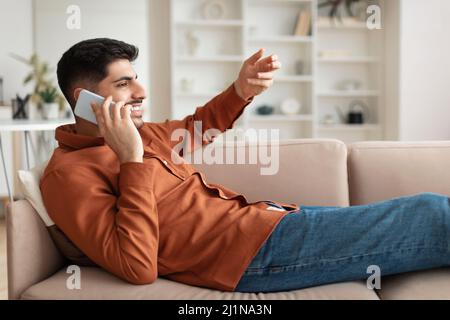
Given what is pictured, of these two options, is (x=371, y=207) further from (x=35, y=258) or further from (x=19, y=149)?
(x=19, y=149)

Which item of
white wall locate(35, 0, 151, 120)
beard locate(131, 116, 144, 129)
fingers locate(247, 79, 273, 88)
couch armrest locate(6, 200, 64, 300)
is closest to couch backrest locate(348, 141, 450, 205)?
fingers locate(247, 79, 273, 88)

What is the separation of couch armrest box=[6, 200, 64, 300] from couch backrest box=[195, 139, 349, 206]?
576 millimetres

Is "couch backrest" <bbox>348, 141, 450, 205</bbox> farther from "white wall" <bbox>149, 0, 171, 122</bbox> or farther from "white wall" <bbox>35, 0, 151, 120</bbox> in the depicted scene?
"white wall" <bbox>35, 0, 151, 120</bbox>

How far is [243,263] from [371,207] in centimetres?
35

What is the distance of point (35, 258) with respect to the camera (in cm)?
134

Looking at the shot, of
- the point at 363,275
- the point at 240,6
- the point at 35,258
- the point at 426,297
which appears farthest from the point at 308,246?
the point at 240,6

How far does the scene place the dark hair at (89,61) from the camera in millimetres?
1519

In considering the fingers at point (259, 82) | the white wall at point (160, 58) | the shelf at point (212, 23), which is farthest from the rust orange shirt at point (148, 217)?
the shelf at point (212, 23)

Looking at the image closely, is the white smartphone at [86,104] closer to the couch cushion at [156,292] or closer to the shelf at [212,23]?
the couch cushion at [156,292]

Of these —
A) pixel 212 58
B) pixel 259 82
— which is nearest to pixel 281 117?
pixel 212 58

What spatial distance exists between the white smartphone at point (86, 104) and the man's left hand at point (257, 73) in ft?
1.52

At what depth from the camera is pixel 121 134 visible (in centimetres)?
130

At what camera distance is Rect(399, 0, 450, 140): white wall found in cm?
472

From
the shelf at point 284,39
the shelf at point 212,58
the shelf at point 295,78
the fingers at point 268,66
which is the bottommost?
the fingers at point 268,66
